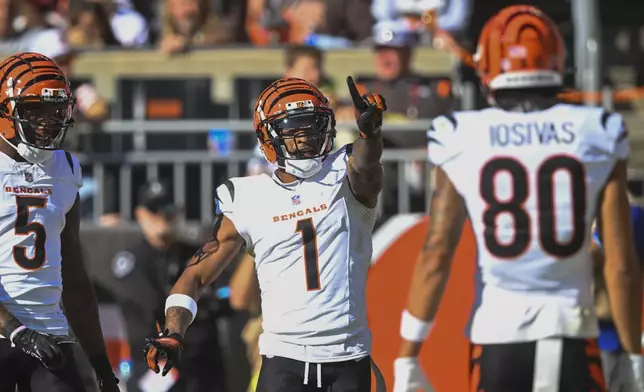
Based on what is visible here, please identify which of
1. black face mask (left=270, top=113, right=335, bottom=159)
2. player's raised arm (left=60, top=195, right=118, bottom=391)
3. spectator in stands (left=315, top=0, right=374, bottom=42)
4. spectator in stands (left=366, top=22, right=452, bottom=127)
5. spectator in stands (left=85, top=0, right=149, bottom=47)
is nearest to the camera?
black face mask (left=270, top=113, right=335, bottom=159)

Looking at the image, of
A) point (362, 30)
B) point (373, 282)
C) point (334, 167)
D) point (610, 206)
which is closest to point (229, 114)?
point (362, 30)

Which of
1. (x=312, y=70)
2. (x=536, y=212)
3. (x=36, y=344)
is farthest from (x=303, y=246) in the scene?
(x=312, y=70)

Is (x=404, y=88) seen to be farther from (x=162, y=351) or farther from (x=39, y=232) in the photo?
(x=162, y=351)

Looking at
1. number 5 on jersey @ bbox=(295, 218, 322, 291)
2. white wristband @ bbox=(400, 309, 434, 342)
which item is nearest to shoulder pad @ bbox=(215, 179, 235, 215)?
number 5 on jersey @ bbox=(295, 218, 322, 291)

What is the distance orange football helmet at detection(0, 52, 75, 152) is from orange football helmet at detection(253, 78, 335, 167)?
91 cm

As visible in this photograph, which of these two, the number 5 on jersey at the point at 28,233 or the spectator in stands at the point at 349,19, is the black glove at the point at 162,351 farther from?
the spectator in stands at the point at 349,19

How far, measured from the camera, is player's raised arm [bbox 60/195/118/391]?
5.91 metres

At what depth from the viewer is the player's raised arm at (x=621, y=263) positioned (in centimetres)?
497

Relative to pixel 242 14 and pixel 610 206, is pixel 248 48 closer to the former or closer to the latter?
pixel 242 14

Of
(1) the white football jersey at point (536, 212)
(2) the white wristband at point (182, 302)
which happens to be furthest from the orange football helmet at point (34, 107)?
(1) the white football jersey at point (536, 212)

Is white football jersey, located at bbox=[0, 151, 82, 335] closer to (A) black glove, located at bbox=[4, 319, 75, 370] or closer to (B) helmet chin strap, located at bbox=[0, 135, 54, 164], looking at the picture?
(B) helmet chin strap, located at bbox=[0, 135, 54, 164]

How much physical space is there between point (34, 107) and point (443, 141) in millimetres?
1851

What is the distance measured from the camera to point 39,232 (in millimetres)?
5672

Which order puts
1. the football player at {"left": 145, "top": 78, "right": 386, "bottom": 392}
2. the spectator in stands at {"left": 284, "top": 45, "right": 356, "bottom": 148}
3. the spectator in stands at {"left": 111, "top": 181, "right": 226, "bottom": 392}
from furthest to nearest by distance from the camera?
the spectator in stands at {"left": 284, "top": 45, "right": 356, "bottom": 148} < the spectator in stands at {"left": 111, "top": 181, "right": 226, "bottom": 392} < the football player at {"left": 145, "top": 78, "right": 386, "bottom": 392}
